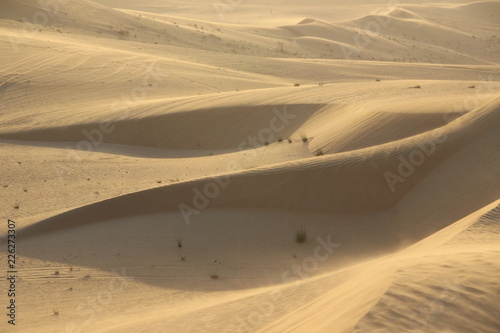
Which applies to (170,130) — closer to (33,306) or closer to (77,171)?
(77,171)

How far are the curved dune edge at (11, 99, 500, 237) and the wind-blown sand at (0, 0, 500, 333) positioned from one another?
3 cm

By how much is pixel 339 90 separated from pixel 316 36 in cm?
1926

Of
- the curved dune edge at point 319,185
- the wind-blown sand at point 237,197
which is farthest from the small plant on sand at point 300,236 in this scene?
the curved dune edge at point 319,185

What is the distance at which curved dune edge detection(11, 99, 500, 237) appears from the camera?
12.4 meters

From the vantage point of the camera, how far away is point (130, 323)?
8.27 metres

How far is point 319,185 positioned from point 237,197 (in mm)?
1630

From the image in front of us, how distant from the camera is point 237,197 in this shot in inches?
497

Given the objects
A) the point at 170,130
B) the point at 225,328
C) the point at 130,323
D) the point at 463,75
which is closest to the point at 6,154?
the point at 170,130

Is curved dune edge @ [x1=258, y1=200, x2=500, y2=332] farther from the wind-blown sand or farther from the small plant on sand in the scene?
the small plant on sand

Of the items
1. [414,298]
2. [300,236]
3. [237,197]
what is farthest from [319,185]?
[414,298]

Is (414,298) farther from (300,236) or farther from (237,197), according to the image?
(237,197)

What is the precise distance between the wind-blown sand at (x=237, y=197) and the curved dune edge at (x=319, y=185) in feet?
0.11

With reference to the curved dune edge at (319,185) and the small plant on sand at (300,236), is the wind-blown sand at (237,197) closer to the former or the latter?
the curved dune edge at (319,185)

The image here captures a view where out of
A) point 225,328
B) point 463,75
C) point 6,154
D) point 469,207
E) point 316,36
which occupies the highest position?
point 316,36
